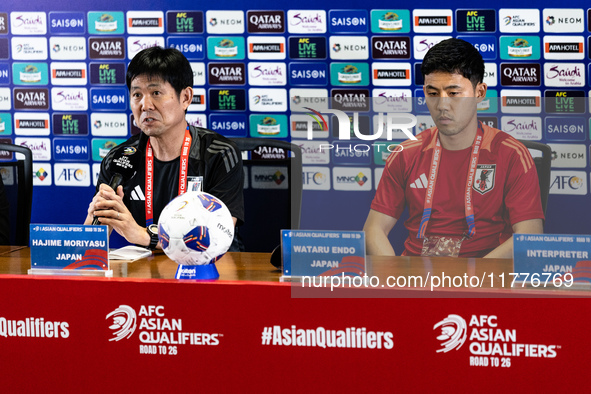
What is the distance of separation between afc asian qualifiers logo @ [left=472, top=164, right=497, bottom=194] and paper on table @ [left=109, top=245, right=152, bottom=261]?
88 cm

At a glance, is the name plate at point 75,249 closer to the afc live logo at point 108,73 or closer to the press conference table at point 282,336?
the press conference table at point 282,336

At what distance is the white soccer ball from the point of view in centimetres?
136

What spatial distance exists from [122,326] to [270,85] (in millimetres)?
2240

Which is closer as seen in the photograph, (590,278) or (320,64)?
(590,278)

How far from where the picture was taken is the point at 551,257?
1.32 metres

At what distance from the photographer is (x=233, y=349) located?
4.55 ft

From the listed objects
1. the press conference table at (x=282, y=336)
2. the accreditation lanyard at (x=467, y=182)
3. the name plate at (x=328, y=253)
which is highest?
the accreditation lanyard at (x=467, y=182)

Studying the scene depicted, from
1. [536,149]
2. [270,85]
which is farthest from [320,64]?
[536,149]

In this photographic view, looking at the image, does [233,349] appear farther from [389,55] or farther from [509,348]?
[389,55]

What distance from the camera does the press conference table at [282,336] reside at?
128 cm

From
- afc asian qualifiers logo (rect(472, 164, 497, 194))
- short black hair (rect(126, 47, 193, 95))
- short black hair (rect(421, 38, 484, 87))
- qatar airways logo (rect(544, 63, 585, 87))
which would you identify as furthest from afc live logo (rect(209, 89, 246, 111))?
afc asian qualifiers logo (rect(472, 164, 497, 194))

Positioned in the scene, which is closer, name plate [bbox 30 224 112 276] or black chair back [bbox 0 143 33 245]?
name plate [bbox 30 224 112 276]

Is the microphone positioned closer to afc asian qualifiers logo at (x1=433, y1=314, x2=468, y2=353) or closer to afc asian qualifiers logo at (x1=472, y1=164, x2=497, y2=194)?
afc asian qualifiers logo at (x1=472, y1=164, x2=497, y2=194)

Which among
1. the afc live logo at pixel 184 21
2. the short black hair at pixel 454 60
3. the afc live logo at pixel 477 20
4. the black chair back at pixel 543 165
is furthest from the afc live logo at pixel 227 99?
the black chair back at pixel 543 165
